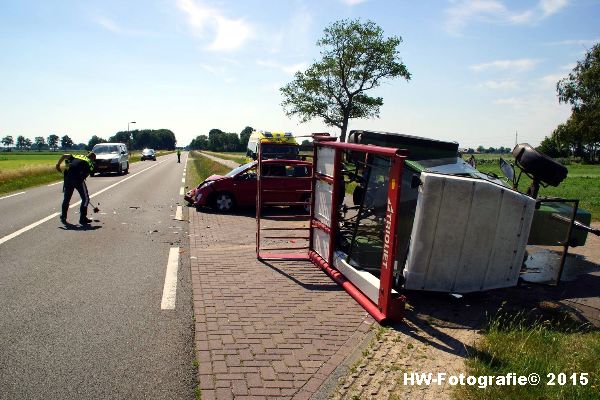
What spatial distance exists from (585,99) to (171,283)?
42.6 metres

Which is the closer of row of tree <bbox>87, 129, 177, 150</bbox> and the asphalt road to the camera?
the asphalt road

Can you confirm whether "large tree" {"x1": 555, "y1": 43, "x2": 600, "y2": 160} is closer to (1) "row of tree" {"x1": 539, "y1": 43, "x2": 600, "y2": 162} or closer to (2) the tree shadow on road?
(1) "row of tree" {"x1": 539, "y1": 43, "x2": 600, "y2": 162}

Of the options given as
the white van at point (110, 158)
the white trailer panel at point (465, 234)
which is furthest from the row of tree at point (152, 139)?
the white trailer panel at point (465, 234)

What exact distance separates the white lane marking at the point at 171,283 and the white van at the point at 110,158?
71.5 feet

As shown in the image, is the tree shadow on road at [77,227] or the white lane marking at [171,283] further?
the tree shadow on road at [77,227]

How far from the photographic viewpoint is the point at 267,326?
500 cm

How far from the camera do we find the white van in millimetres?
27781

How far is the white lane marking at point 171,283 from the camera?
5612mm

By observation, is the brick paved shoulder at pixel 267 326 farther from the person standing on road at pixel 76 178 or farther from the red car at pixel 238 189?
the red car at pixel 238 189

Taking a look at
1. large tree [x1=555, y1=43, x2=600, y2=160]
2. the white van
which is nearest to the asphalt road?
the white van

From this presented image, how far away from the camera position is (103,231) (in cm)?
1024

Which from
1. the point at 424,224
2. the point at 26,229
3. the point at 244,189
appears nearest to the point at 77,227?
the point at 26,229

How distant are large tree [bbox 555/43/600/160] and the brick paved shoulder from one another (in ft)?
127

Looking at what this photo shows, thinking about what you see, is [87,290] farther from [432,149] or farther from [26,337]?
[432,149]
